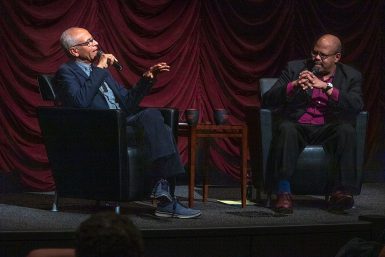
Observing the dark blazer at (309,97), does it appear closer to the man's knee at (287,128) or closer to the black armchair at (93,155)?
the man's knee at (287,128)

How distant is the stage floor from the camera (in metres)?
3.51

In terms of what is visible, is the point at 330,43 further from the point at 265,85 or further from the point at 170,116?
the point at 170,116

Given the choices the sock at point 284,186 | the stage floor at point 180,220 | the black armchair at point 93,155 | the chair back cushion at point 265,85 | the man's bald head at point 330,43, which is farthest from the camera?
the chair back cushion at point 265,85

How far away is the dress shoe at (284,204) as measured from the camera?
405cm

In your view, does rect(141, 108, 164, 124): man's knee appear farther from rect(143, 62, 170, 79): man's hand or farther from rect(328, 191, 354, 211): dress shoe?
rect(328, 191, 354, 211): dress shoe

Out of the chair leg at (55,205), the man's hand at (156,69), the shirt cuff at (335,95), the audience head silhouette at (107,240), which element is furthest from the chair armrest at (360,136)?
the audience head silhouette at (107,240)

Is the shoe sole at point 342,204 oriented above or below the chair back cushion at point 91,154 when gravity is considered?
below

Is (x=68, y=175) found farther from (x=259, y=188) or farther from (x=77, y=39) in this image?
(x=259, y=188)

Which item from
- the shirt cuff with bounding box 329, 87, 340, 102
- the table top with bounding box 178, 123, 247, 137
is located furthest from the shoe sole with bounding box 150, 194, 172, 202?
the shirt cuff with bounding box 329, 87, 340, 102

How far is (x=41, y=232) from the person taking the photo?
319 centimetres

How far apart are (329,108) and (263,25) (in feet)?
5.23

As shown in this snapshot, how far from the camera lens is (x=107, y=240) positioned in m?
1.33

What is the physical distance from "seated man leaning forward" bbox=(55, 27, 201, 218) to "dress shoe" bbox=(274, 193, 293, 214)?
19.4 inches

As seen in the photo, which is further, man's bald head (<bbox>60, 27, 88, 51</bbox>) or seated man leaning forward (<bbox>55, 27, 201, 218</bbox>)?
man's bald head (<bbox>60, 27, 88, 51</bbox>)
